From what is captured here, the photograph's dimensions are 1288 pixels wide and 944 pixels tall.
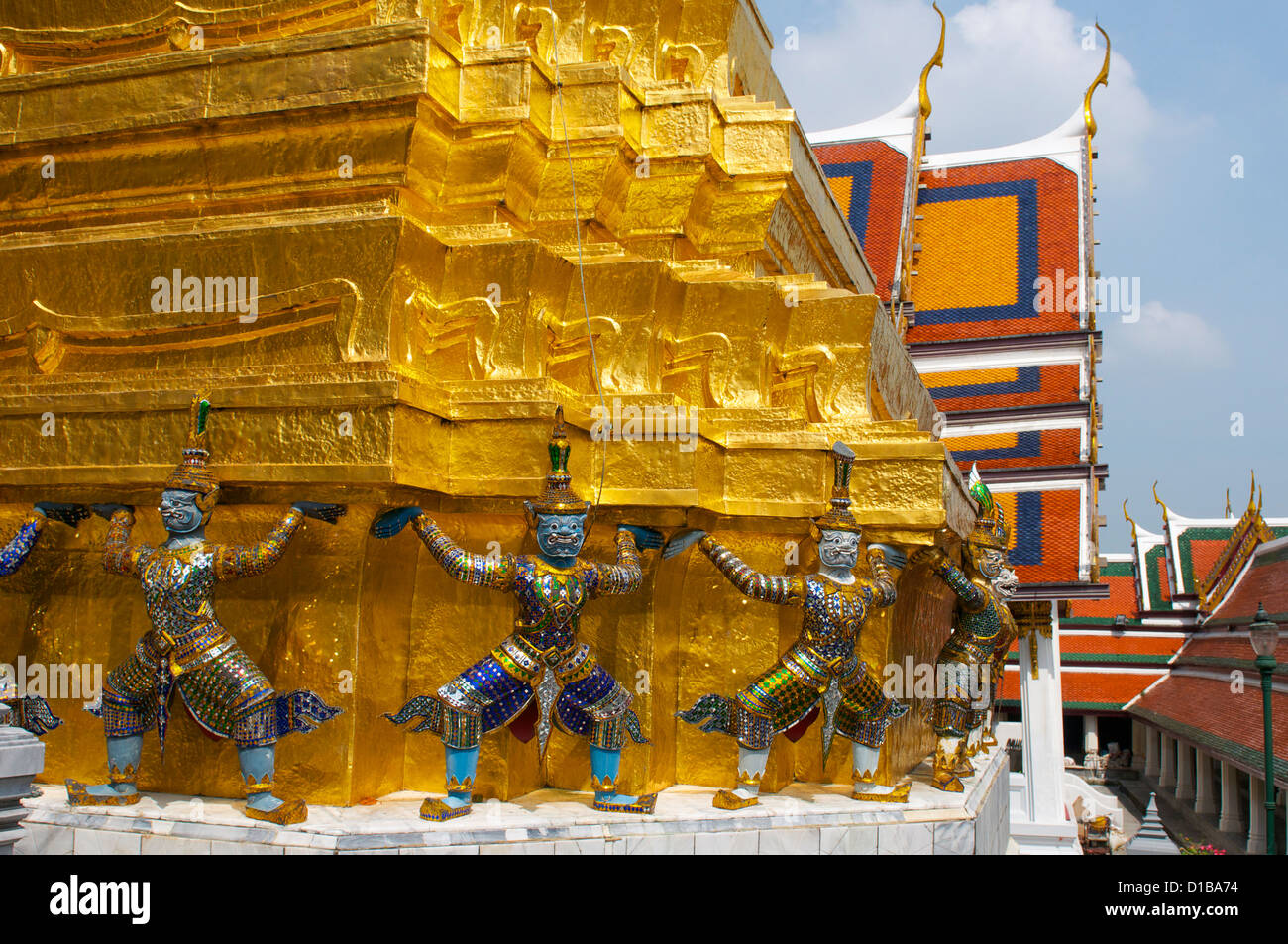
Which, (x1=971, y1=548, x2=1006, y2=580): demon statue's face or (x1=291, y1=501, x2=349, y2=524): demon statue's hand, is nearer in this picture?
(x1=291, y1=501, x2=349, y2=524): demon statue's hand

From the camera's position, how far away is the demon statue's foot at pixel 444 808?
5730 millimetres

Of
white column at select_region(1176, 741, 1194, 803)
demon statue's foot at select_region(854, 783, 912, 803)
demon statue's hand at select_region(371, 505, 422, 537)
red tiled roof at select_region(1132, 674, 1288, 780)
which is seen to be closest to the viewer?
demon statue's hand at select_region(371, 505, 422, 537)

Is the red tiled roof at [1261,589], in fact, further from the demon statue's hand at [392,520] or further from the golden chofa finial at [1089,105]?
the demon statue's hand at [392,520]

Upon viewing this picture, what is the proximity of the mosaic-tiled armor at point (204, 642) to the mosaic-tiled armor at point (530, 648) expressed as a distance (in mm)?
562

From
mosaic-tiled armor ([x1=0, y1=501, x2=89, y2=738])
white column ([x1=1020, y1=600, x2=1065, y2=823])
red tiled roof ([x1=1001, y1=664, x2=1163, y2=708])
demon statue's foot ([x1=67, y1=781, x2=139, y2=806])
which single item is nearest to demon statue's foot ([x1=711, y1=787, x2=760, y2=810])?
demon statue's foot ([x1=67, y1=781, x2=139, y2=806])

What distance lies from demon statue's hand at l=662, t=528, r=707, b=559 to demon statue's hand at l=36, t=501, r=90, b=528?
3.24 m

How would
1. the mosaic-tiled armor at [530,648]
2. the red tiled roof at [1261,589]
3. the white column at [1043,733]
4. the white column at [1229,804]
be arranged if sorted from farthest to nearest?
the red tiled roof at [1261,589] → the white column at [1229,804] → the white column at [1043,733] → the mosaic-tiled armor at [530,648]

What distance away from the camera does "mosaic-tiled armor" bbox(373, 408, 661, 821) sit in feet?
19.1

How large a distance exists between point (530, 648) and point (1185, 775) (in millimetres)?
24653

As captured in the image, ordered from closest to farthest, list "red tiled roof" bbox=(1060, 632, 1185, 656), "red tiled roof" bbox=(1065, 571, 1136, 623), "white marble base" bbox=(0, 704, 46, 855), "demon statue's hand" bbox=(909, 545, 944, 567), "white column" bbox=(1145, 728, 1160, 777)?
"white marble base" bbox=(0, 704, 46, 855) → "demon statue's hand" bbox=(909, 545, 944, 567) → "red tiled roof" bbox=(1060, 632, 1185, 656) → "red tiled roof" bbox=(1065, 571, 1136, 623) → "white column" bbox=(1145, 728, 1160, 777)

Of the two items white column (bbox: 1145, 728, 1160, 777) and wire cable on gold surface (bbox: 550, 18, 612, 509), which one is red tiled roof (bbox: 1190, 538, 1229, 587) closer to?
white column (bbox: 1145, 728, 1160, 777)

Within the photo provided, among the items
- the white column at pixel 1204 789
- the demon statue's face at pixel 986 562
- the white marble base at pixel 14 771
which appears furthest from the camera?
the white column at pixel 1204 789

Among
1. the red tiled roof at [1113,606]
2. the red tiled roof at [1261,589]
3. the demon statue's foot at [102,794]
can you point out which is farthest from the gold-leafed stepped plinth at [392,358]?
the red tiled roof at [1113,606]
